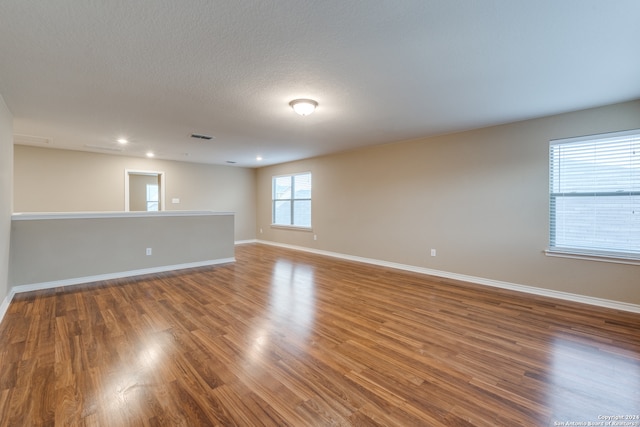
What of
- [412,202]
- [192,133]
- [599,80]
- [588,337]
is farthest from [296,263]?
[599,80]

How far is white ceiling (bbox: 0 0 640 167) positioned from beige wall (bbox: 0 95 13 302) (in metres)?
0.26

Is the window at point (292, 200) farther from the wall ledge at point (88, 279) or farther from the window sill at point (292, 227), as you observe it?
the wall ledge at point (88, 279)

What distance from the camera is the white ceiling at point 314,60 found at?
1.75m

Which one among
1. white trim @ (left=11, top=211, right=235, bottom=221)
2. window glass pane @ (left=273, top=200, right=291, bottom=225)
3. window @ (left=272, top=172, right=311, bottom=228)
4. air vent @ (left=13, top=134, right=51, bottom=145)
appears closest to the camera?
white trim @ (left=11, top=211, right=235, bottom=221)

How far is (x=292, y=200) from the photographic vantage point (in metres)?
7.80

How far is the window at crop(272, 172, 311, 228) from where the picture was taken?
739cm

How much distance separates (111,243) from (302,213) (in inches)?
166

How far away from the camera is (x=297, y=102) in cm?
318

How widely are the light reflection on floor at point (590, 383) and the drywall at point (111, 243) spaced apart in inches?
209

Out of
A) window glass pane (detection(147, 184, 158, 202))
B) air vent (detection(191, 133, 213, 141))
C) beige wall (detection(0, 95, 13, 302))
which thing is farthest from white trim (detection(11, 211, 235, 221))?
window glass pane (detection(147, 184, 158, 202))

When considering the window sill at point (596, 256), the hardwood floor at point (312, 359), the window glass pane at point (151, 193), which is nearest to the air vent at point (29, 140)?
the hardwood floor at point (312, 359)

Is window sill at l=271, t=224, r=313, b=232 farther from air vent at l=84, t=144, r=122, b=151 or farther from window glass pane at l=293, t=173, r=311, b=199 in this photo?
air vent at l=84, t=144, r=122, b=151

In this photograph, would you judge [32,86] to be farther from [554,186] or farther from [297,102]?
[554,186]

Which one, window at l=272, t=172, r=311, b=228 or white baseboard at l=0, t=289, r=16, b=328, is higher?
window at l=272, t=172, r=311, b=228
